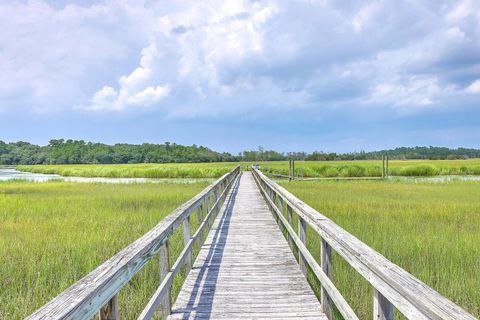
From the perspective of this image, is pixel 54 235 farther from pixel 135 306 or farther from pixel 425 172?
pixel 425 172

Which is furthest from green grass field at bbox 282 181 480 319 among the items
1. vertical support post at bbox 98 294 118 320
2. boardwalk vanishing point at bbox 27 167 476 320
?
vertical support post at bbox 98 294 118 320

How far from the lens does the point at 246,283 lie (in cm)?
413

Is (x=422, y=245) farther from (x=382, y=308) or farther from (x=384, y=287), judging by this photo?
(x=384, y=287)

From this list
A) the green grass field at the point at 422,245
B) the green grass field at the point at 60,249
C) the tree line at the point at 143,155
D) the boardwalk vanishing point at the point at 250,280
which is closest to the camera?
the boardwalk vanishing point at the point at 250,280

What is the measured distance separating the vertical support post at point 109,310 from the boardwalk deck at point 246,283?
1610 mm

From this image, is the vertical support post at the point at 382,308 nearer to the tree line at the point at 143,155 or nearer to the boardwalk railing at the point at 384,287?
the boardwalk railing at the point at 384,287

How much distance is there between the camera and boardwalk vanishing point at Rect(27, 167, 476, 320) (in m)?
1.44

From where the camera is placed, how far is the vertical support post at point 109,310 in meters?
1.69

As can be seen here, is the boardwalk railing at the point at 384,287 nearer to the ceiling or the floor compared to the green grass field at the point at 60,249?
nearer to the ceiling

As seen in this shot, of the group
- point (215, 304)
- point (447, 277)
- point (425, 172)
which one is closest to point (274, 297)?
point (215, 304)

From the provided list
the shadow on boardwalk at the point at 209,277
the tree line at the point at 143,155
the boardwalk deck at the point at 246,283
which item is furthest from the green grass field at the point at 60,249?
the tree line at the point at 143,155

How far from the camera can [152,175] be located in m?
39.7

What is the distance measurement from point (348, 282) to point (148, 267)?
10.8ft

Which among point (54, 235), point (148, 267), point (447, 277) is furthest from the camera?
point (54, 235)
